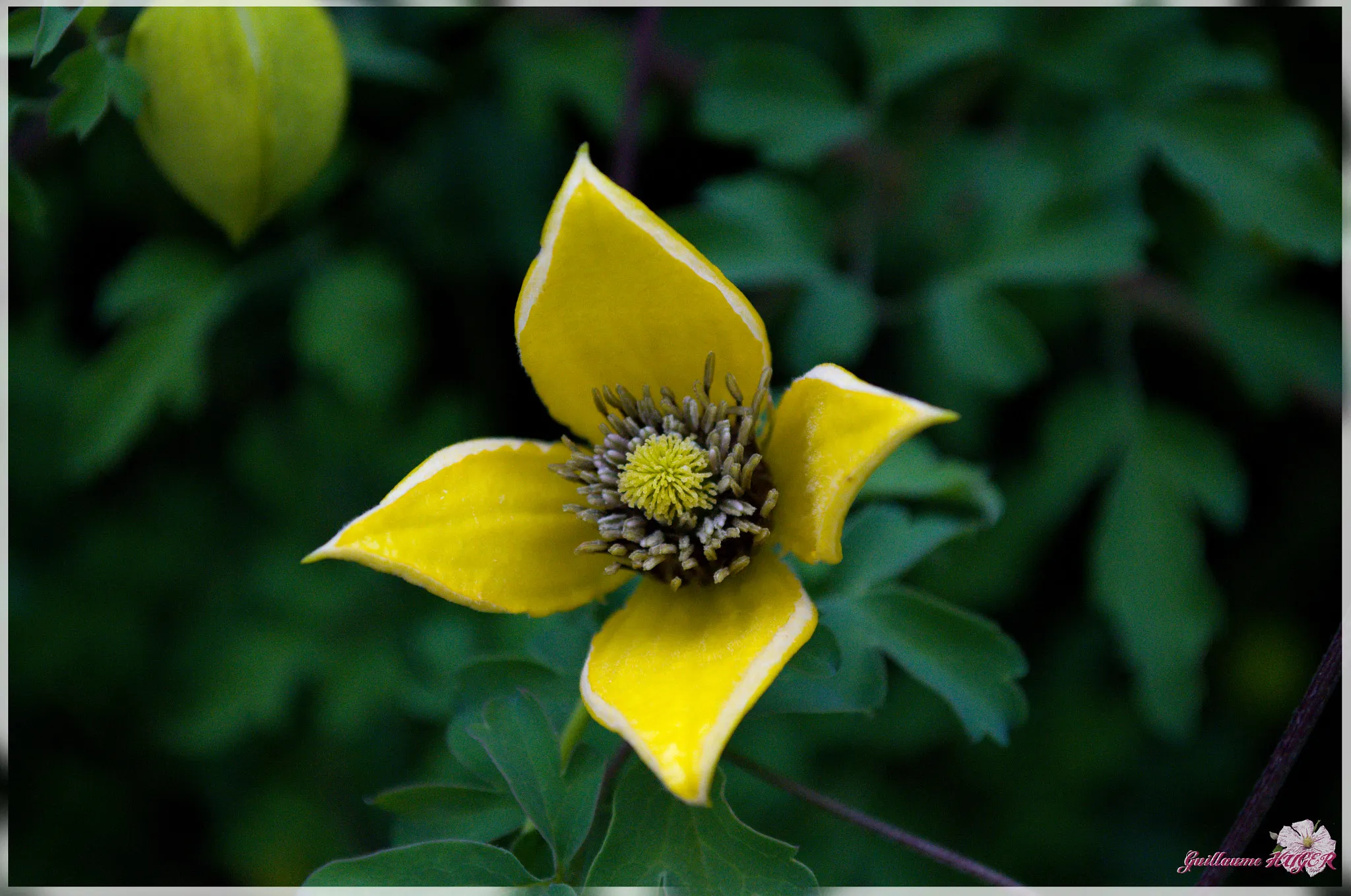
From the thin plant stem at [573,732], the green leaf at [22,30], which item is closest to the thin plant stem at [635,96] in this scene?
the green leaf at [22,30]

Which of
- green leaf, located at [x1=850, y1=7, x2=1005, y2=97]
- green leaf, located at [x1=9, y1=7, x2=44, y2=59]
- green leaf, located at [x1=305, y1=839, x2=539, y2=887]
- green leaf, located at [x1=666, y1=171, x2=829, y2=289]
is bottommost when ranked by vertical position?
green leaf, located at [x1=305, y1=839, x2=539, y2=887]

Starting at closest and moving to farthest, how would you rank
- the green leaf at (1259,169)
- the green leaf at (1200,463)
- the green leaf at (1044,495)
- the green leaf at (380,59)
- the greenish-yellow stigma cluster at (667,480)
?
the greenish-yellow stigma cluster at (667,480), the green leaf at (380,59), the green leaf at (1259,169), the green leaf at (1200,463), the green leaf at (1044,495)

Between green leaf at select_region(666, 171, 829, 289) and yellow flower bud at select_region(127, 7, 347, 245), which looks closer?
yellow flower bud at select_region(127, 7, 347, 245)

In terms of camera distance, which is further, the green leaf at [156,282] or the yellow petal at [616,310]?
the green leaf at [156,282]

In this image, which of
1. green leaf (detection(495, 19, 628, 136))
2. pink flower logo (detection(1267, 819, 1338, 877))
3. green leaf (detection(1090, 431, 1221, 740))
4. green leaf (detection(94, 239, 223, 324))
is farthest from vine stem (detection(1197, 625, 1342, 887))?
green leaf (detection(94, 239, 223, 324))

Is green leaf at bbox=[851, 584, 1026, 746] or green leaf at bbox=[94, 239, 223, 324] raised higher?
green leaf at bbox=[94, 239, 223, 324]

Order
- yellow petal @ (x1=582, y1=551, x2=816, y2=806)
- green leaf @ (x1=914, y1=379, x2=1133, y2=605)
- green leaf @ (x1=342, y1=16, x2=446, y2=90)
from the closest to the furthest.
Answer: yellow petal @ (x1=582, y1=551, x2=816, y2=806)
green leaf @ (x1=342, y1=16, x2=446, y2=90)
green leaf @ (x1=914, y1=379, x2=1133, y2=605)

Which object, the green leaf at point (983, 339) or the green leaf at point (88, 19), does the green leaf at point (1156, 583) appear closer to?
the green leaf at point (983, 339)

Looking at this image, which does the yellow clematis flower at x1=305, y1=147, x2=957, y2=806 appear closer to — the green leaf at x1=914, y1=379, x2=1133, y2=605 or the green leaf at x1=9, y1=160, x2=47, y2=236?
the green leaf at x1=9, y1=160, x2=47, y2=236
